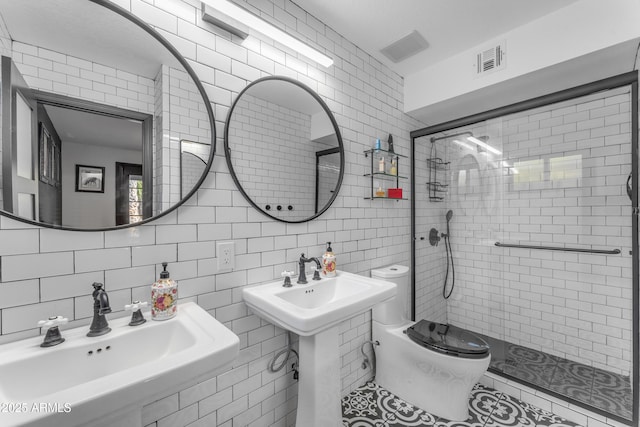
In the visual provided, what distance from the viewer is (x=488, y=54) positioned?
6.48 ft

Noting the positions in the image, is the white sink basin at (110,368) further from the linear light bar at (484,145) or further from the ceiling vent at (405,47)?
the linear light bar at (484,145)

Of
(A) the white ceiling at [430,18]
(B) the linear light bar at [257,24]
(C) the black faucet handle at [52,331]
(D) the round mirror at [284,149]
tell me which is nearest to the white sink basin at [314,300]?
(D) the round mirror at [284,149]

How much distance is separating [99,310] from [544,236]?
2979 millimetres

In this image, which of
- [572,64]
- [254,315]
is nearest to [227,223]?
[254,315]

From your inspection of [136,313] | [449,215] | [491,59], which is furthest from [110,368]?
[491,59]

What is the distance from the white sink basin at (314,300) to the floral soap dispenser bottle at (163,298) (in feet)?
1.16

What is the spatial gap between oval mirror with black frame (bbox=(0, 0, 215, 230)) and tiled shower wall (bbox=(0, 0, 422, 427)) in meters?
0.08

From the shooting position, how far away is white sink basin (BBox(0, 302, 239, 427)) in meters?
0.59

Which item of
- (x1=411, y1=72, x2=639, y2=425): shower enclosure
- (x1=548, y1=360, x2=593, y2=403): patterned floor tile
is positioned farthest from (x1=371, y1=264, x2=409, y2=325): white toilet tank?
(x1=548, y1=360, x2=593, y2=403): patterned floor tile

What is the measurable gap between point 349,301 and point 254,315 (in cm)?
55

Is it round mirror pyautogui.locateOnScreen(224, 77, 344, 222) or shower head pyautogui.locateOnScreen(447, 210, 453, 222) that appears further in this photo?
shower head pyautogui.locateOnScreen(447, 210, 453, 222)

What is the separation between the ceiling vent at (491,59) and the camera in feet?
6.26

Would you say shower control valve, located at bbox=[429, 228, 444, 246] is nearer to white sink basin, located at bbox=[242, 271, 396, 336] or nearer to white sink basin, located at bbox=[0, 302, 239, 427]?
white sink basin, located at bbox=[242, 271, 396, 336]

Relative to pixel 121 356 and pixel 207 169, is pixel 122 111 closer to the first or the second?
pixel 207 169
